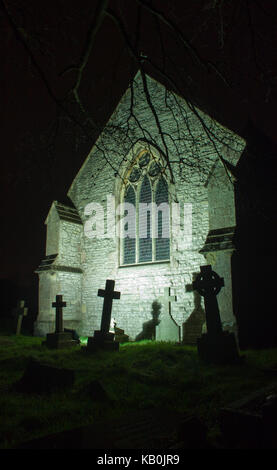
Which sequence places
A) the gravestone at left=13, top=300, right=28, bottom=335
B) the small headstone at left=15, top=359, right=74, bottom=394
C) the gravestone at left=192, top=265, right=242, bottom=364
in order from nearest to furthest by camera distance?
the small headstone at left=15, top=359, right=74, bottom=394, the gravestone at left=192, top=265, right=242, bottom=364, the gravestone at left=13, top=300, right=28, bottom=335

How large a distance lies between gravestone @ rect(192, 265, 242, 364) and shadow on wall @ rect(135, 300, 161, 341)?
11.5ft

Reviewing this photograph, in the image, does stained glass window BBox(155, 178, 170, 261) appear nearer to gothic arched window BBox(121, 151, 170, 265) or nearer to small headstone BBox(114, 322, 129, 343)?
gothic arched window BBox(121, 151, 170, 265)

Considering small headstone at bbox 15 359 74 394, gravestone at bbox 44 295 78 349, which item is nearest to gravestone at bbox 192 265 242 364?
small headstone at bbox 15 359 74 394

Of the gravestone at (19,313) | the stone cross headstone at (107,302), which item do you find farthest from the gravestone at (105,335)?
the gravestone at (19,313)

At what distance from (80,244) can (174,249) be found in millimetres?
4431

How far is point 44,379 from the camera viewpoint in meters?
5.14

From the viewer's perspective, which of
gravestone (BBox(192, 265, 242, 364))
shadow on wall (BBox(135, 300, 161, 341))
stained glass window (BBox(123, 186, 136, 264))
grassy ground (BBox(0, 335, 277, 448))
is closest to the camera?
grassy ground (BBox(0, 335, 277, 448))

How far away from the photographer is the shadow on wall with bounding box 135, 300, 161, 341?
11.4 meters

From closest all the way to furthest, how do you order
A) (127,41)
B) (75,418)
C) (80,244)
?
1. (75,418)
2. (127,41)
3. (80,244)

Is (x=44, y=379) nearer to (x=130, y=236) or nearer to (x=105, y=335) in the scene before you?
(x=105, y=335)

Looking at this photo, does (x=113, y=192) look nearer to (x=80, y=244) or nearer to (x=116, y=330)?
(x=80, y=244)

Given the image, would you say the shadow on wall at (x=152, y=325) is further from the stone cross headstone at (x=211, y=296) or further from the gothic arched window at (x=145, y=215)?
the stone cross headstone at (x=211, y=296)

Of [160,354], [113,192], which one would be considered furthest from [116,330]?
[113,192]

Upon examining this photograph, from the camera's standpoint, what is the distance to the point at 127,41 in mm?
4238
